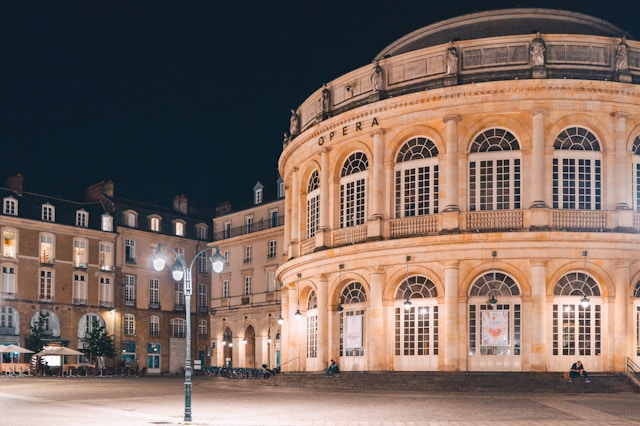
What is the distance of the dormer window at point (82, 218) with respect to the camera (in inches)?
2918

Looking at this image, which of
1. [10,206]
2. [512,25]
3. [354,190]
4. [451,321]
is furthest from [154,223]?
[451,321]

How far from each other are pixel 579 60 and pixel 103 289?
5075 centimetres

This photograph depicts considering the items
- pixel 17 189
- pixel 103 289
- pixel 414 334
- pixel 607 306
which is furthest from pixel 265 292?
pixel 607 306

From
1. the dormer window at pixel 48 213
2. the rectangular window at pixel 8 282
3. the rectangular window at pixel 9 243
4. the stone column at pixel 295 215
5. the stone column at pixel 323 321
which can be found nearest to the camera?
the stone column at pixel 323 321

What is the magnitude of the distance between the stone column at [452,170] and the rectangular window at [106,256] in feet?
153

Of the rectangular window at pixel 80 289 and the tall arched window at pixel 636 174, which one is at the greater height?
the tall arched window at pixel 636 174

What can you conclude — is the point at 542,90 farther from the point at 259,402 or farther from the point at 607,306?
the point at 259,402

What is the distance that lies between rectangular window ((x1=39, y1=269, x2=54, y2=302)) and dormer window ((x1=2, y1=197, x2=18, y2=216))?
17.4 feet

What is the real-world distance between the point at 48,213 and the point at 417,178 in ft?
146

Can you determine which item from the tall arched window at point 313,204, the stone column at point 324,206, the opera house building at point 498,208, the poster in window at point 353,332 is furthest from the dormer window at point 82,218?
the poster in window at point 353,332

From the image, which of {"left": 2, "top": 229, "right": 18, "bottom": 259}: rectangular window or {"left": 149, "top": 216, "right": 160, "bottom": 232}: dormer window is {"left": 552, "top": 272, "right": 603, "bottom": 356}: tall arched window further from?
{"left": 149, "top": 216, "right": 160, "bottom": 232}: dormer window

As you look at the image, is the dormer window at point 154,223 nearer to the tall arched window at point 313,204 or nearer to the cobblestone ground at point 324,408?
the tall arched window at point 313,204

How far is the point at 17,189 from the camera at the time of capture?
7225cm

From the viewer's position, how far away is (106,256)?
75812mm
